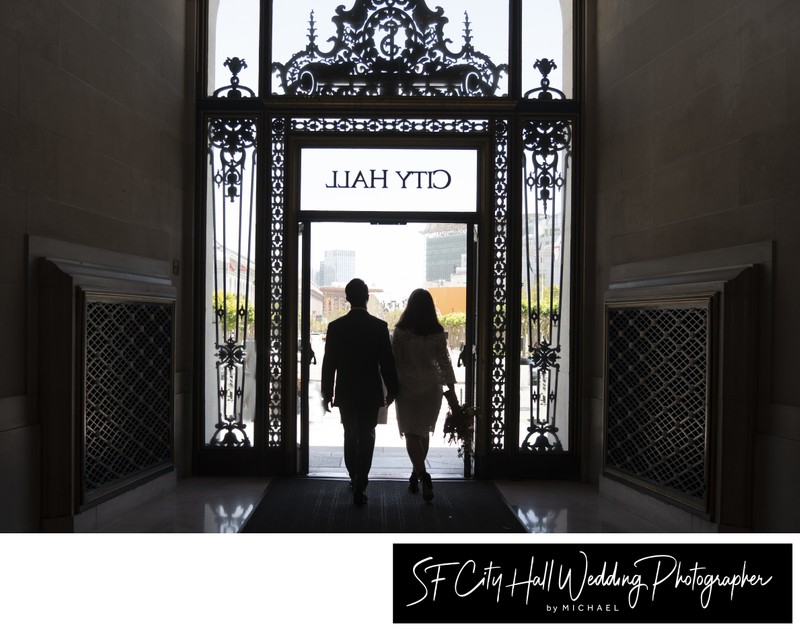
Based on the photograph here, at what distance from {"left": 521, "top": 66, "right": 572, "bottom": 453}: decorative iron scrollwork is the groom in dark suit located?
4.49 ft

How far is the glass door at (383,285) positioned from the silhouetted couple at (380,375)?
664 mm

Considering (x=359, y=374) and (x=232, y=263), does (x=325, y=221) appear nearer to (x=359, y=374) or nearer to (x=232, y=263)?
(x=232, y=263)

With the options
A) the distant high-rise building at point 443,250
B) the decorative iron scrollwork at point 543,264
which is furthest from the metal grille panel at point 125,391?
the decorative iron scrollwork at point 543,264

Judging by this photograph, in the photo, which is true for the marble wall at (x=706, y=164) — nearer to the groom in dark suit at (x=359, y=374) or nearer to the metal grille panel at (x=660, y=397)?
the metal grille panel at (x=660, y=397)

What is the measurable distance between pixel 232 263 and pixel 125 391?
1389 millimetres

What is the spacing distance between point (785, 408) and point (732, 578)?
105cm

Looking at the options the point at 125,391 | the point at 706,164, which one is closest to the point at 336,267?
the point at 125,391

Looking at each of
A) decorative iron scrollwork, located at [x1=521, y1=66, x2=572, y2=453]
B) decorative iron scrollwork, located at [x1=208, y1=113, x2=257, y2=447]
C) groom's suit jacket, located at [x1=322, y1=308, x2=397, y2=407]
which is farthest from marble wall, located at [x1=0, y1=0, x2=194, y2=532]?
decorative iron scrollwork, located at [x1=521, y1=66, x2=572, y2=453]

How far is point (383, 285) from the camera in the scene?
5449mm

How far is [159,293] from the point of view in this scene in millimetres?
4262

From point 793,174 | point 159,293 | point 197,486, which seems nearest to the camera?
point 793,174

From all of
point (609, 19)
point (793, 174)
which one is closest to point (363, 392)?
point (793, 174)

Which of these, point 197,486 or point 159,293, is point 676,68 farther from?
point 197,486

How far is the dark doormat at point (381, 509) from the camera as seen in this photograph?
3781 millimetres
